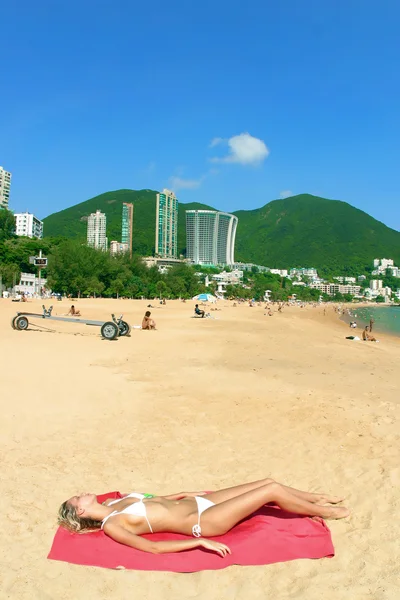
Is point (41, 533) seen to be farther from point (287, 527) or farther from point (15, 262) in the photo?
point (15, 262)

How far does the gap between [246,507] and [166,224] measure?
617ft

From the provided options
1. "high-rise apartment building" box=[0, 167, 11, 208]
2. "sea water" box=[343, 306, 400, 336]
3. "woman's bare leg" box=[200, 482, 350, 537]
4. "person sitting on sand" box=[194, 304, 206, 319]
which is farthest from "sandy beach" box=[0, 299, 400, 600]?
"high-rise apartment building" box=[0, 167, 11, 208]

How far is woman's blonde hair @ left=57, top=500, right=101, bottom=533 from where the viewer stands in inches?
140

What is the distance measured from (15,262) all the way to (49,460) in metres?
71.8

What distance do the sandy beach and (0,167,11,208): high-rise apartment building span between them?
139m

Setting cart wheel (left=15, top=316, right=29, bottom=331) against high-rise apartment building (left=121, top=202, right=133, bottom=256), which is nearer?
cart wheel (left=15, top=316, right=29, bottom=331)

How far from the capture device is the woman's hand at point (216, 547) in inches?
131

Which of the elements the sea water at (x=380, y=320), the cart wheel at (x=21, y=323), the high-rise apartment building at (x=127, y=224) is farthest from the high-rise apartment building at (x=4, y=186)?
the cart wheel at (x=21, y=323)

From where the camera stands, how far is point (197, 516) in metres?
3.55

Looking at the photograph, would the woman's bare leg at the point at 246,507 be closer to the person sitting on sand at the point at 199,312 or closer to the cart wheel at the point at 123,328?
the cart wheel at the point at 123,328

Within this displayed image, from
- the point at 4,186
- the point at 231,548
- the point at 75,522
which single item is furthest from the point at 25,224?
the point at 231,548

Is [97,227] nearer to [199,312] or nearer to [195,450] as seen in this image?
[199,312]

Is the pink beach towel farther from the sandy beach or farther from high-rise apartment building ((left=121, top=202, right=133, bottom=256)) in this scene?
high-rise apartment building ((left=121, top=202, right=133, bottom=256))

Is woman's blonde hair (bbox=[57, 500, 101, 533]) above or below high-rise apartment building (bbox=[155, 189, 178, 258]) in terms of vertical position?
below
